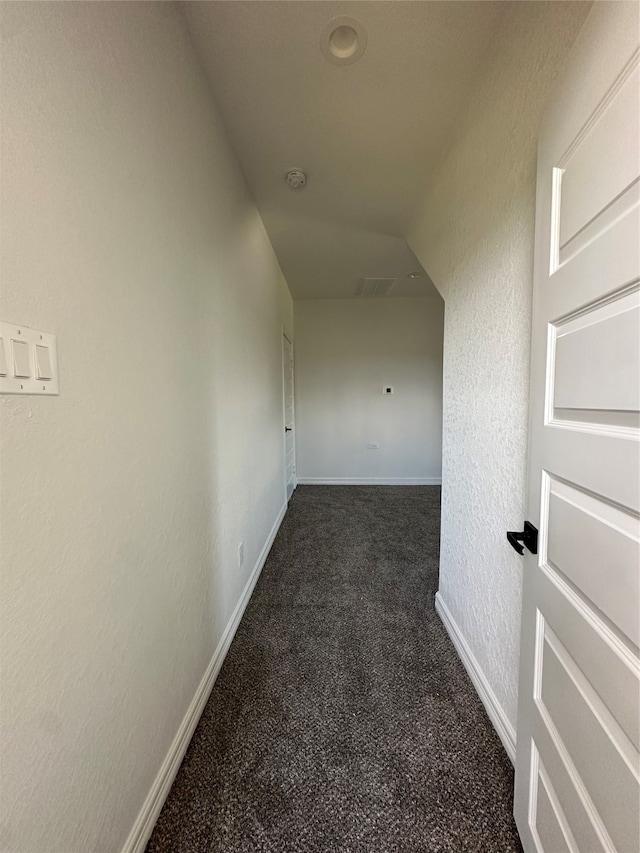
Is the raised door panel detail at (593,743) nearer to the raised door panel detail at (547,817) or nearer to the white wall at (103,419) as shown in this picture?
the raised door panel detail at (547,817)

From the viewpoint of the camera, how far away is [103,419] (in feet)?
2.61

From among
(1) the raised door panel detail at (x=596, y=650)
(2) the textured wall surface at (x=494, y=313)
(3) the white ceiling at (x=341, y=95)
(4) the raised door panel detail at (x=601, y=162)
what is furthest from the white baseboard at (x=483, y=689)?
(3) the white ceiling at (x=341, y=95)

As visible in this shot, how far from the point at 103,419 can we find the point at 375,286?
361cm

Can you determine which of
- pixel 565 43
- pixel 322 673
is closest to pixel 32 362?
pixel 565 43

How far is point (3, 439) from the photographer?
55 centimetres

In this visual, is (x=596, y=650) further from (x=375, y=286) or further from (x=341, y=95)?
(x=375, y=286)

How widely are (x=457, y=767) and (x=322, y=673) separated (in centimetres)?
61

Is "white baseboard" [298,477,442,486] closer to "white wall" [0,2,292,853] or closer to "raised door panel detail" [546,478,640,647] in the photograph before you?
"white wall" [0,2,292,853]

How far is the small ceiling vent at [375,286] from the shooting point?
141 inches

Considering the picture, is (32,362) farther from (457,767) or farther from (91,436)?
(457,767)

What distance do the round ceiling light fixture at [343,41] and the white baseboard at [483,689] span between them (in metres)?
2.48

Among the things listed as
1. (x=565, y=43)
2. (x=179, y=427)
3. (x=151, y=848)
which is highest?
(x=565, y=43)

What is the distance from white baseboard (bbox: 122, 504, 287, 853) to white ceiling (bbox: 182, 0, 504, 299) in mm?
2465

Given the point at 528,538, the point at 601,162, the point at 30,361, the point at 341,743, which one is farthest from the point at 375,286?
the point at 341,743
